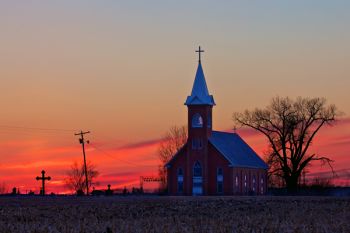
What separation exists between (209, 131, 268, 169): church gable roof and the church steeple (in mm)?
5182

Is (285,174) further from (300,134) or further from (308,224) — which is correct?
(308,224)

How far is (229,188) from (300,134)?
12.1m

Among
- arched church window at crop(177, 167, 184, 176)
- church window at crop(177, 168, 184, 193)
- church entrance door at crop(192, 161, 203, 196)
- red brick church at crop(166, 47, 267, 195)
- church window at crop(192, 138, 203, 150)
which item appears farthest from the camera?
arched church window at crop(177, 167, 184, 176)

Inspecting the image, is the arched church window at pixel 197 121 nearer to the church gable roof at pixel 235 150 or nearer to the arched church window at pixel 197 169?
the church gable roof at pixel 235 150

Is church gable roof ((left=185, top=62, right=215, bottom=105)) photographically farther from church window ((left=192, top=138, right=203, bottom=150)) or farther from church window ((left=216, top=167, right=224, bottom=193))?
church window ((left=216, top=167, right=224, bottom=193))

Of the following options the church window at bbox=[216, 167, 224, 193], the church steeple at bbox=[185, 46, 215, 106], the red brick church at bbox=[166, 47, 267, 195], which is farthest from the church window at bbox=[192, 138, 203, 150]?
the church steeple at bbox=[185, 46, 215, 106]

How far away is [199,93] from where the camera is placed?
116438 millimetres

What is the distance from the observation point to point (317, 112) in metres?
119

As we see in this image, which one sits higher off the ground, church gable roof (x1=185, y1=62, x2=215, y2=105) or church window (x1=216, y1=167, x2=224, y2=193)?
church gable roof (x1=185, y1=62, x2=215, y2=105)

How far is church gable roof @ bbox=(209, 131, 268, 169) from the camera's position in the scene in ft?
385

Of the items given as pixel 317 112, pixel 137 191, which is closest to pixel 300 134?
pixel 317 112

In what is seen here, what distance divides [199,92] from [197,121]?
3655mm

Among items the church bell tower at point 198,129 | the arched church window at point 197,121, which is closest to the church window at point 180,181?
the church bell tower at point 198,129

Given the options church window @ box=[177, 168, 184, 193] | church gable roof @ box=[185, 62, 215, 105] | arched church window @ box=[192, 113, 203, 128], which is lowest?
church window @ box=[177, 168, 184, 193]
